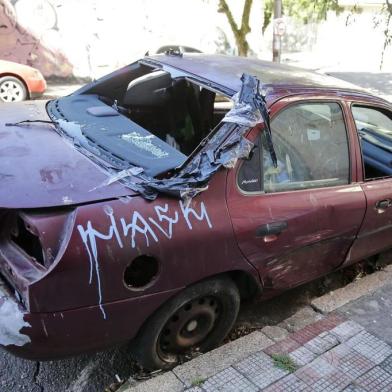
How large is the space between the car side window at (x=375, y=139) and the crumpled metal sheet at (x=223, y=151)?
1.07m

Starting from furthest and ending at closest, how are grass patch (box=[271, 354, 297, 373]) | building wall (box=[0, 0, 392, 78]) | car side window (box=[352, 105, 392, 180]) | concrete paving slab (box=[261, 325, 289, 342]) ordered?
1. building wall (box=[0, 0, 392, 78])
2. car side window (box=[352, 105, 392, 180])
3. concrete paving slab (box=[261, 325, 289, 342])
4. grass patch (box=[271, 354, 297, 373])

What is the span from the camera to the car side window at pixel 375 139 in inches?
143

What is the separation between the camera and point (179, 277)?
237cm

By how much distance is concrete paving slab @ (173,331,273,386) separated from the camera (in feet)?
8.48

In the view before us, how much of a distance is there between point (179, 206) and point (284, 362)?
112cm

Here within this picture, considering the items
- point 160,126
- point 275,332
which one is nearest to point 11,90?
point 160,126

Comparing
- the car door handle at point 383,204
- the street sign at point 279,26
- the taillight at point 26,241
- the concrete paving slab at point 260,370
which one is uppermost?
the street sign at point 279,26

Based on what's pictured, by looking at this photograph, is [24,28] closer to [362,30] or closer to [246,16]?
[246,16]

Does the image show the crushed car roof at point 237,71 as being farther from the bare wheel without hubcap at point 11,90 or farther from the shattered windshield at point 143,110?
the bare wheel without hubcap at point 11,90

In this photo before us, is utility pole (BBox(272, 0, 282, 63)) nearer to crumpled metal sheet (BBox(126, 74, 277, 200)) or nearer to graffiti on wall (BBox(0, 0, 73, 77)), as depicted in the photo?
graffiti on wall (BBox(0, 0, 73, 77))

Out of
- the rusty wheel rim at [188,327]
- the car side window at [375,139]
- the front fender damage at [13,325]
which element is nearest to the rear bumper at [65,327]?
the front fender damage at [13,325]

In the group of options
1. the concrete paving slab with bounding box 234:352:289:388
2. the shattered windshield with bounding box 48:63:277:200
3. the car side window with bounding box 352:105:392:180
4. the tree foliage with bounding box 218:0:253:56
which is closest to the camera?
the shattered windshield with bounding box 48:63:277:200

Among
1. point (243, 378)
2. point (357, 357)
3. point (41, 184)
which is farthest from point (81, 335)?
point (357, 357)

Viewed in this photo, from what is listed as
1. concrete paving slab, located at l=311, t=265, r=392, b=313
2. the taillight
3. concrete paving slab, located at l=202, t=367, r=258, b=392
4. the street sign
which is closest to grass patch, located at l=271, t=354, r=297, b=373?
concrete paving slab, located at l=202, t=367, r=258, b=392
